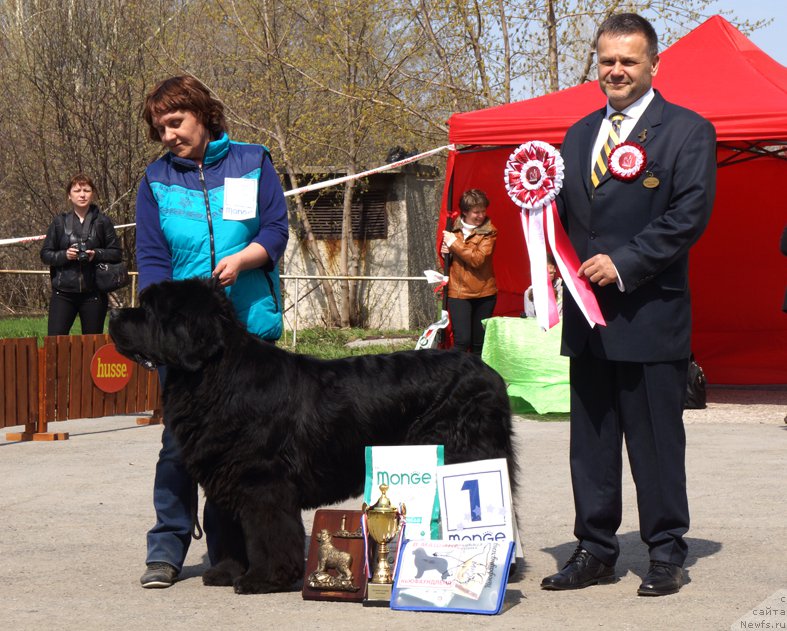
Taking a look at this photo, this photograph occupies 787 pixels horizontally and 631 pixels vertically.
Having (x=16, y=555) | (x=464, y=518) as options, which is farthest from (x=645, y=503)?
(x=16, y=555)

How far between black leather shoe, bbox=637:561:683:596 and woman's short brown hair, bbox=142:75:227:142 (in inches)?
91.2

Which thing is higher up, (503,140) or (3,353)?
(503,140)

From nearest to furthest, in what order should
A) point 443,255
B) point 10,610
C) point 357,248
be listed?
point 10,610, point 443,255, point 357,248

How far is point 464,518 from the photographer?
157 inches

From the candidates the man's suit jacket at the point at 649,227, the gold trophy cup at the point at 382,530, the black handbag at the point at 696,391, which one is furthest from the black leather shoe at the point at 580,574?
the black handbag at the point at 696,391

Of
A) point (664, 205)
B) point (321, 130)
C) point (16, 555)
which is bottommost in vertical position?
point (16, 555)

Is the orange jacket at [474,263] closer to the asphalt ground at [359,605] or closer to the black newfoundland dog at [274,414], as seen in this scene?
the asphalt ground at [359,605]

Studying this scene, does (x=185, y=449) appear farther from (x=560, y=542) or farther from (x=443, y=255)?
(x=443, y=255)

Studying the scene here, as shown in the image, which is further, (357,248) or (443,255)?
(357,248)

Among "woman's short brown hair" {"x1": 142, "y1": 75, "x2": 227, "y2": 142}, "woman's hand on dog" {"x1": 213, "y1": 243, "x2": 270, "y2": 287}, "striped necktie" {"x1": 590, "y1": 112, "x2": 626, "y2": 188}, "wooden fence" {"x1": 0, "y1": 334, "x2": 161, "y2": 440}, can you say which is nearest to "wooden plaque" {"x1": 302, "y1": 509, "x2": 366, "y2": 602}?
"woman's hand on dog" {"x1": 213, "y1": 243, "x2": 270, "y2": 287}

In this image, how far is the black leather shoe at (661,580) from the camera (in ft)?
12.8

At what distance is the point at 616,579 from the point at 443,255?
6.29m

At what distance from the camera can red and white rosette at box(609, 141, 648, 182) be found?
3875mm

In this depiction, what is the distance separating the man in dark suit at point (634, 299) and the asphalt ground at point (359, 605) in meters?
0.27
